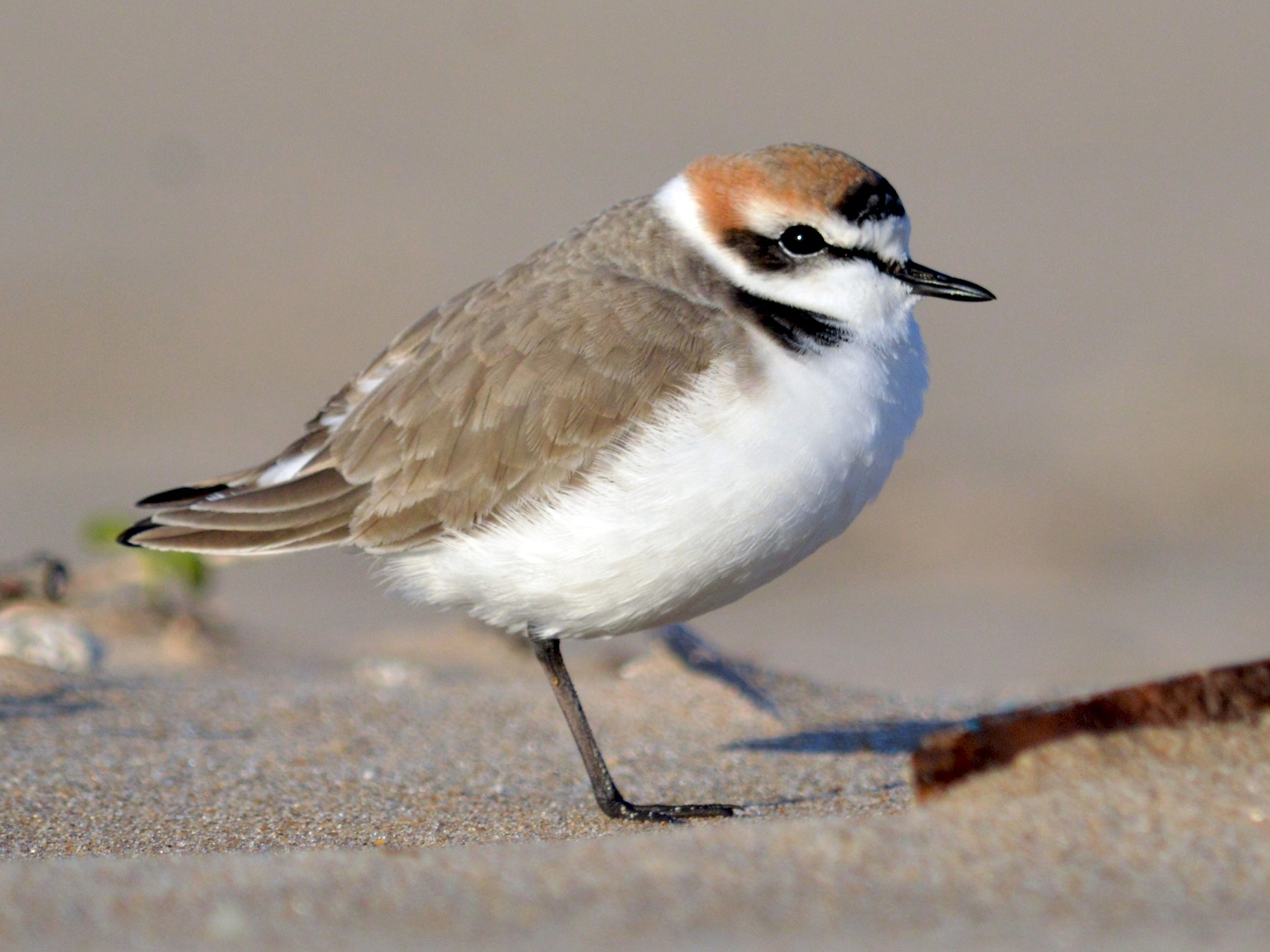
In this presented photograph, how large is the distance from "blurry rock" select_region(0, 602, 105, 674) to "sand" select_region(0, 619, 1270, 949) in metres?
0.62

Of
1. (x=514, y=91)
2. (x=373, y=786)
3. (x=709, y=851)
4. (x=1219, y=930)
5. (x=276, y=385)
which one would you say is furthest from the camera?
(x=514, y=91)

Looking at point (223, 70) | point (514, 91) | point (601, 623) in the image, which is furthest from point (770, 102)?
point (601, 623)

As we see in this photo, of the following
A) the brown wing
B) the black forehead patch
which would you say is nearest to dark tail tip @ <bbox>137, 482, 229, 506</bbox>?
the brown wing

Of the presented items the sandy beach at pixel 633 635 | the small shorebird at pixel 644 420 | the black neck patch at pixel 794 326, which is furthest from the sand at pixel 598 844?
the black neck patch at pixel 794 326

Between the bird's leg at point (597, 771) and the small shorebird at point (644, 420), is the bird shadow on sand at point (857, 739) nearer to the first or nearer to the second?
the bird's leg at point (597, 771)

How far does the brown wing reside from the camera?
13.9 ft

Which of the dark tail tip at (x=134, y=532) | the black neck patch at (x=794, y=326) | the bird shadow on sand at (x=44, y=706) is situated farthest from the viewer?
the bird shadow on sand at (x=44, y=706)

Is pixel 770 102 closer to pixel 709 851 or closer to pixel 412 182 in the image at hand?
pixel 412 182

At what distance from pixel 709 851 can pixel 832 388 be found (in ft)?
5.20

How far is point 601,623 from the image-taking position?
4.36 meters

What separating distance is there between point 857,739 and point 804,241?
1681 mm

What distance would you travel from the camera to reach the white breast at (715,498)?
4.02 metres

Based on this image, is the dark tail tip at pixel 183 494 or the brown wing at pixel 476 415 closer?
the brown wing at pixel 476 415

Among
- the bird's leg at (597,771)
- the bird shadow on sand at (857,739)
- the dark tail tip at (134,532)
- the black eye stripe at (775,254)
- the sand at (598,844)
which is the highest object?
the black eye stripe at (775,254)
